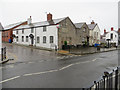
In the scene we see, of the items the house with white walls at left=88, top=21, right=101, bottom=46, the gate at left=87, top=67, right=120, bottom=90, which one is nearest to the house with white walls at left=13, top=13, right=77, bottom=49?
the house with white walls at left=88, top=21, right=101, bottom=46

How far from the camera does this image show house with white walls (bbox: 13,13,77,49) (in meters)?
24.1

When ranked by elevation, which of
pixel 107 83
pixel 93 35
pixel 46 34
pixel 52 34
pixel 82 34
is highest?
pixel 93 35

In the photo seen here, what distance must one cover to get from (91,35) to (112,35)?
568 inches

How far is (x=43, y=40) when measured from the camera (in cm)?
2697

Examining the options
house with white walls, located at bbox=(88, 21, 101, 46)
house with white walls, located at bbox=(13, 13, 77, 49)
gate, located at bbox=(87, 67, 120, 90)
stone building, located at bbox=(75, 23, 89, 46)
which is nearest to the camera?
gate, located at bbox=(87, 67, 120, 90)

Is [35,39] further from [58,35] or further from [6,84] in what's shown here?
[6,84]

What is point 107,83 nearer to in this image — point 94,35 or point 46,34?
point 46,34

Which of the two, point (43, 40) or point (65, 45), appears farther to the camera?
point (43, 40)

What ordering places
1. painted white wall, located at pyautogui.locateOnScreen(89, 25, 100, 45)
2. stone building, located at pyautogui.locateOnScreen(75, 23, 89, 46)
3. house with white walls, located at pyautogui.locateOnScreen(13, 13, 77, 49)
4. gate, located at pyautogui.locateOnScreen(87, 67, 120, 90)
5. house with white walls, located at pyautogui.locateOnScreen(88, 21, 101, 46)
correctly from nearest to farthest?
1. gate, located at pyautogui.locateOnScreen(87, 67, 120, 90)
2. house with white walls, located at pyautogui.locateOnScreen(13, 13, 77, 49)
3. stone building, located at pyautogui.locateOnScreen(75, 23, 89, 46)
4. house with white walls, located at pyautogui.locateOnScreen(88, 21, 101, 46)
5. painted white wall, located at pyautogui.locateOnScreen(89, 25, 100, 45)

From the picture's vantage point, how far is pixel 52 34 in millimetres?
24766

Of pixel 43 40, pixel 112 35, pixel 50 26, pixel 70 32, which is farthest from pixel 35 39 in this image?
pixel 112 35

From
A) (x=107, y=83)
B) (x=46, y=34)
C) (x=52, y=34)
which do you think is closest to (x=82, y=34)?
(x=52, y=34)

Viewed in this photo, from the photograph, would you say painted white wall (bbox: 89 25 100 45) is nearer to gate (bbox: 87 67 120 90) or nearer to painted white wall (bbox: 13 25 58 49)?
painted white wall (bbox: 13 25 58 49)

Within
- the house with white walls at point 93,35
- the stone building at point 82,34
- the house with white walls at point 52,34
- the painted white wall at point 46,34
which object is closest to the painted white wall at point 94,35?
the house with white walls at point 93,35
